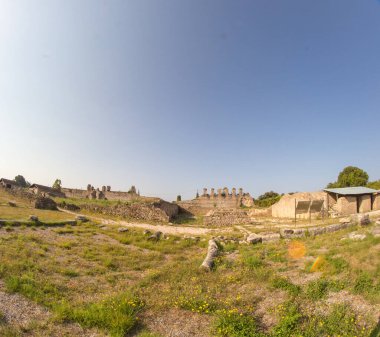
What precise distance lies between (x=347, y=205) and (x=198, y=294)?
21144 mm

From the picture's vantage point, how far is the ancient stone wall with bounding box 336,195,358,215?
21.8m

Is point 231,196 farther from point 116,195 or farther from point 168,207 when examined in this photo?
point 116,195

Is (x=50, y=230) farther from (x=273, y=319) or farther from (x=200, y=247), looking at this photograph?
(x=273, y=319)

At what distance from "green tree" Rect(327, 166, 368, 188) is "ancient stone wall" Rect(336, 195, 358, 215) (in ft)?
79.7

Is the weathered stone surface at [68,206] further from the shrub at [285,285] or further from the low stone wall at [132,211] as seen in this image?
the shrub at [285,285]

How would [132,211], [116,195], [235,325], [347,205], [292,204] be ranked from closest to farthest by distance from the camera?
[235,325], [347,205], [292,204], [132,211], [116,195]

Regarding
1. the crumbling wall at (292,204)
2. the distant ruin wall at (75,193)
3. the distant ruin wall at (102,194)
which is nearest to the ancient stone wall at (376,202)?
the crumbling wall at (292,204)

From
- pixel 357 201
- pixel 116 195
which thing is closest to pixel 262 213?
pixel 357 201

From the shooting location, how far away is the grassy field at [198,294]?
455cm

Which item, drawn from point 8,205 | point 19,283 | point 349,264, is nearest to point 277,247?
point 349,264

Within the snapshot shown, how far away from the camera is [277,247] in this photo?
10.2 metres

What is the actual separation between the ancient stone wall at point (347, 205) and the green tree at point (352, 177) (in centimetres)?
2430

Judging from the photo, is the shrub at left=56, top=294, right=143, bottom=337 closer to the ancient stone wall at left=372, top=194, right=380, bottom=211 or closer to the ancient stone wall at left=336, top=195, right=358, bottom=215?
the ancient stone wall at left=336, top=195, right=358, bottom=215

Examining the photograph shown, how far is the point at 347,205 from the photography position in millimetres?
21828
